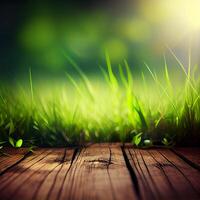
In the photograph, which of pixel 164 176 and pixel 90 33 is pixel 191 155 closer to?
pixel 164 176

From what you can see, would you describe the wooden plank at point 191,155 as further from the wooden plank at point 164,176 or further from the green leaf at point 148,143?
the green leaf at point 148,143

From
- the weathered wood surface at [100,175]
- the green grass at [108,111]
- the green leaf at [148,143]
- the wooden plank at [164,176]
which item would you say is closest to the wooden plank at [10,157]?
the weathered wood surface at [100,175]

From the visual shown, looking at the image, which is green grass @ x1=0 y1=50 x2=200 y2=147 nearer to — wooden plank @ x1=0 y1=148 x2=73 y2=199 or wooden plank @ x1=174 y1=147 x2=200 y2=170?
wooden plank @ x1=174 y1=147 x2=200 y2=170

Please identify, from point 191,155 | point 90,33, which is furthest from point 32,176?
point 90,33

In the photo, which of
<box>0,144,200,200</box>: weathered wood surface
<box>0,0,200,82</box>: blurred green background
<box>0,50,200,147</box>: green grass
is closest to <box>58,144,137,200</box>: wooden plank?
<box>0,144,200,200</box>: weathered wood surface

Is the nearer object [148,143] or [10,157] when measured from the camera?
[10,157]
